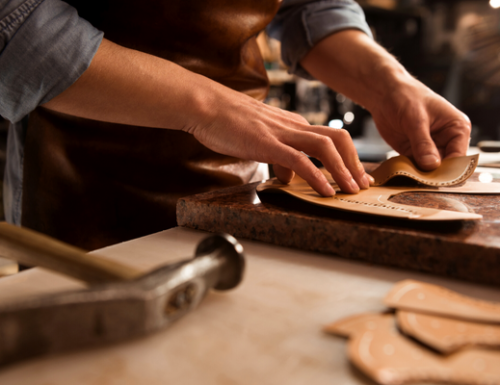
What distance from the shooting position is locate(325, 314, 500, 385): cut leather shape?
0.28 meters

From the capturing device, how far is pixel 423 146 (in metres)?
0.97

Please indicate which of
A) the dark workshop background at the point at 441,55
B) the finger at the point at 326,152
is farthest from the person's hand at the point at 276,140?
the dark workshop background at the point at 441,55

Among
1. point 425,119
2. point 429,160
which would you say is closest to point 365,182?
point 429,160

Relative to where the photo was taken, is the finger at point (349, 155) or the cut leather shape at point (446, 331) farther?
the finger at point (349, 155)

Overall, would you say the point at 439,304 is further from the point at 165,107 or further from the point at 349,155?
the point at 165,107

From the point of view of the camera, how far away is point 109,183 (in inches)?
37.6

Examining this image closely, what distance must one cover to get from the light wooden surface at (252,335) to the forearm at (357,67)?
2.48 ft

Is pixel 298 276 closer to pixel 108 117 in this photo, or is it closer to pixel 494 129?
pixel 108 117

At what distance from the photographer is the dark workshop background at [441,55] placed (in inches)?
135

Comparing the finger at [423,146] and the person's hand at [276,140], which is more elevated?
the person's hand at [276,140]

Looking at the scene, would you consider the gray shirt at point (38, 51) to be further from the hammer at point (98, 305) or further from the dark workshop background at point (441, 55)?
the dark workshop background at point (441, 55)

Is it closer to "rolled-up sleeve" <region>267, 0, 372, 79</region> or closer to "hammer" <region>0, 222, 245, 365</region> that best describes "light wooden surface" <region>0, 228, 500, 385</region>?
"hammer" <region>0, 222, 245, 365</region>

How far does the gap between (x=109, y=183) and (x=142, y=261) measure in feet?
1.54

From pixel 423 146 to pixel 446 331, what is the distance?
733mm
